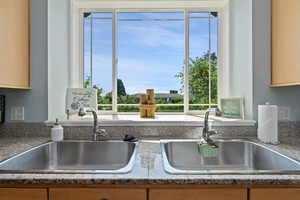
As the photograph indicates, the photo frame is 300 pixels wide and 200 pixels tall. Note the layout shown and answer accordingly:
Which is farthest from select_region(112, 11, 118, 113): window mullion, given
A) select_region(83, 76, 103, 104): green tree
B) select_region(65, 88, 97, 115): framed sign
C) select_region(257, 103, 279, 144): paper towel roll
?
select_region(257, 103, 279, 144): paper towel roll

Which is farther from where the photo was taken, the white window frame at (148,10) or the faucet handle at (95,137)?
the white window frame at (148,10)

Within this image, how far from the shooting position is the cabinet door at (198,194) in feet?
2.69

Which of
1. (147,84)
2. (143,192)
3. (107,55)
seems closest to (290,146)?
(143,192)

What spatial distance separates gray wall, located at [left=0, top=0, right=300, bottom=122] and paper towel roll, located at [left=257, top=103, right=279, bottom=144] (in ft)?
0.56

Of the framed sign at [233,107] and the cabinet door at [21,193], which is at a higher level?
the framed sign at [233,107]

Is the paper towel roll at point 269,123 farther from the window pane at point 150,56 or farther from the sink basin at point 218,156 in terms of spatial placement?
the window pane at point 150,56

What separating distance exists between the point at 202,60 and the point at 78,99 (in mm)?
1204

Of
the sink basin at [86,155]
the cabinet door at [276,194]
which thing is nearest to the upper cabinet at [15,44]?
the sink basin at [86,155]

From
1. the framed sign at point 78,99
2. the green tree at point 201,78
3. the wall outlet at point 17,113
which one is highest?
the green tree at point 201,78

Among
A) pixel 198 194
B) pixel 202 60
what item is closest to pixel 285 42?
pixel 202 60

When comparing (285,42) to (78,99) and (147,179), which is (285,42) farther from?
(78,99)

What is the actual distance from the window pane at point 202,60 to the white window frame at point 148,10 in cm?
5

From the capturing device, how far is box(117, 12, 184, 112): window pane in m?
1.89

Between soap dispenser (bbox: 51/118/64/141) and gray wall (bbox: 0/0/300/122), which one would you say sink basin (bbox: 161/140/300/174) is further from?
soap dispenser (bbox: 51/118/64/141)
